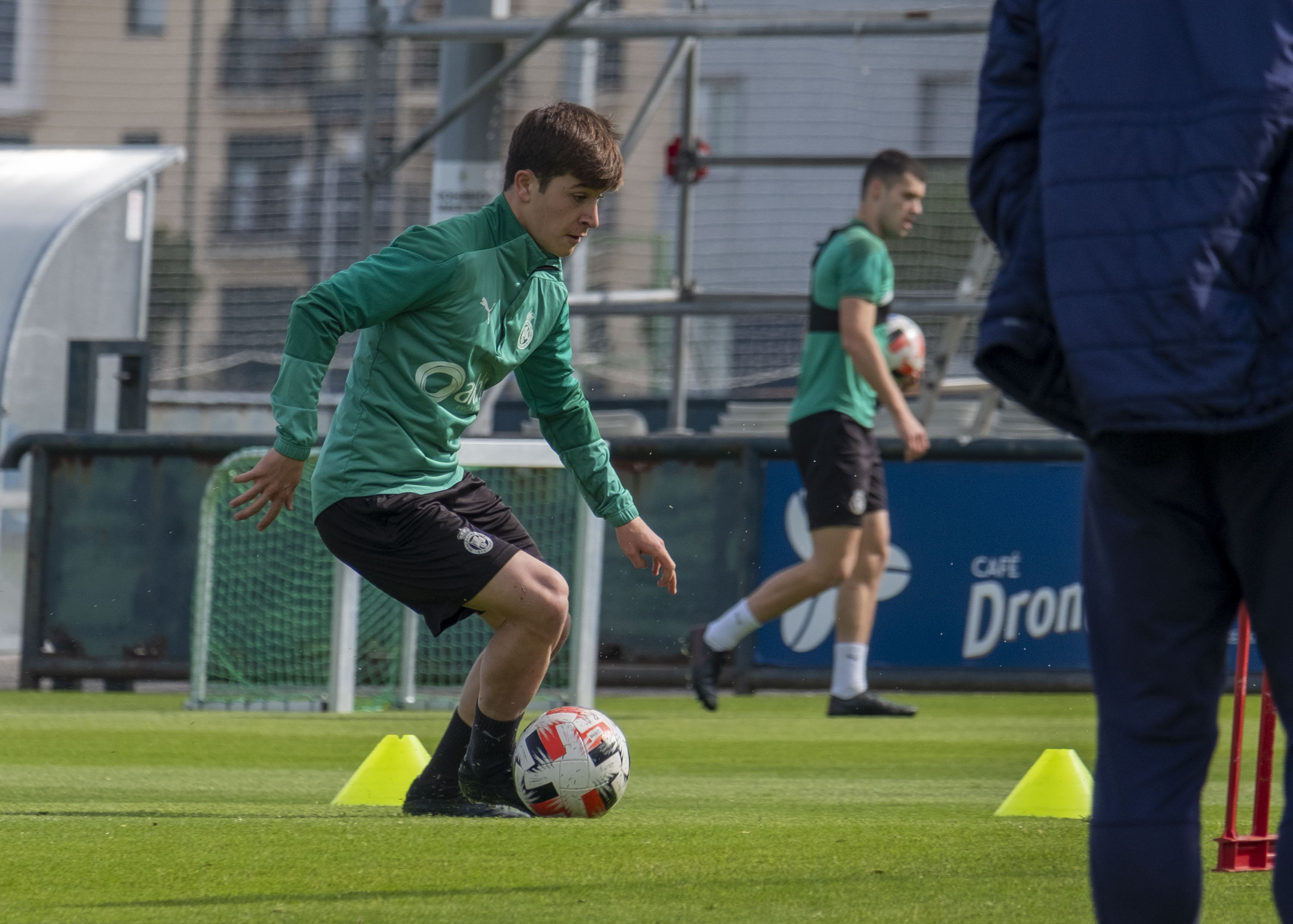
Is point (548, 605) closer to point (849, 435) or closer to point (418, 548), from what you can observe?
point (418, 548)

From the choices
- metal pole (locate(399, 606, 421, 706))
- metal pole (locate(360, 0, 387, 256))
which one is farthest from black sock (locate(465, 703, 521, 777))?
metal pole (locate(360, 0, 387, 256))

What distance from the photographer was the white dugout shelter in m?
11.9

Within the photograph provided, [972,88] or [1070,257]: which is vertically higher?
[972,88]

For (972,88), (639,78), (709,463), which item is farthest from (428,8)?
(709,463)

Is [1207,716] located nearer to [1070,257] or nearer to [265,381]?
[1070,257]

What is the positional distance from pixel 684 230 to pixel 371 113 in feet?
8.61

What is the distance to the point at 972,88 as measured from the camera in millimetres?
19406

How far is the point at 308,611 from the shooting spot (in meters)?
9.53

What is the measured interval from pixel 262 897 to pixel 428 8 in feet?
116

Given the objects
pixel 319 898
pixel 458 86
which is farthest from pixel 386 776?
pixel 458 86

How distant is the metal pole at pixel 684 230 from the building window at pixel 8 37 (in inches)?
620

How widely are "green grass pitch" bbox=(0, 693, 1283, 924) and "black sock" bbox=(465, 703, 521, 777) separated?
19cm

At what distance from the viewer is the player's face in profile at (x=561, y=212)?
14.8 ft

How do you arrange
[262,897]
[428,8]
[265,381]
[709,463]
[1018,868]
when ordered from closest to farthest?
[262,897] → [1018,868] → [709,463] → [265,381] → [428,8]
